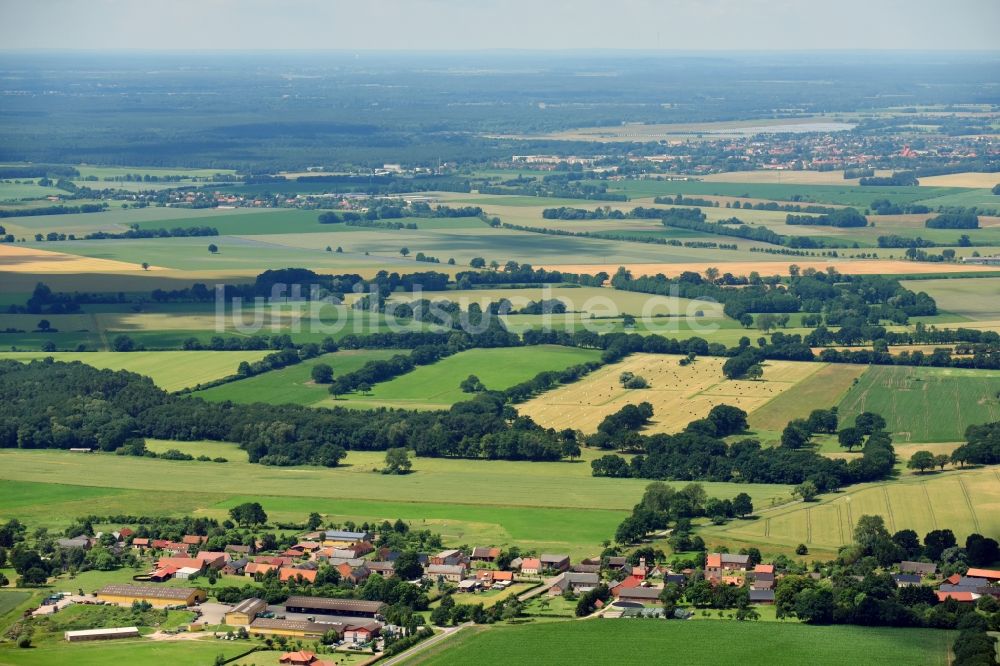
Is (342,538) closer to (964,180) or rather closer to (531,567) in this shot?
(531,567)

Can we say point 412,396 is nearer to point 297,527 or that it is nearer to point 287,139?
point 297,527

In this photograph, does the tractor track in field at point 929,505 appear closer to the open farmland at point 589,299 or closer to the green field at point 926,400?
the green field at point 926,400

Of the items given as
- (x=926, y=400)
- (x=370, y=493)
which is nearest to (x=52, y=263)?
(x=370, y=493)

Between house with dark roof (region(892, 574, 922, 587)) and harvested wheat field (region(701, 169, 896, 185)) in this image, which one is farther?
harvested wheat field (region(701, 169, 896, 185))

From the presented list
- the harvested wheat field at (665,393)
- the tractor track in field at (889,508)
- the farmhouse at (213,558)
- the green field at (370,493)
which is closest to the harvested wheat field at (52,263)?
the harvested wheat field at (665,393)

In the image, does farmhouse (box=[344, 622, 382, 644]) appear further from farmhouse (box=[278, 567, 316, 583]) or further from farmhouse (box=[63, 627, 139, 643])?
farmhouse (box=[63, 627, 139, 643])

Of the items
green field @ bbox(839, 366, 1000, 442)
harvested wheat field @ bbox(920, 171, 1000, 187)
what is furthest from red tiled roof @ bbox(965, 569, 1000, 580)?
harvested wheat field @ bbox(920, 171, 1000, 187)
